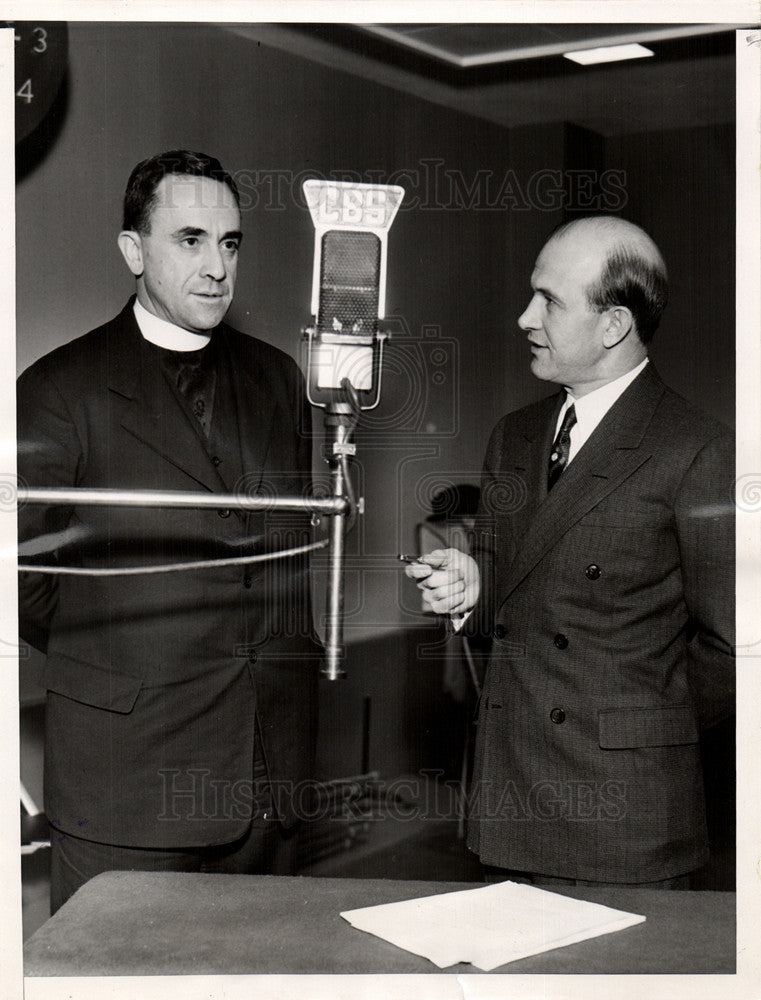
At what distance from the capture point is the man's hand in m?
1.40

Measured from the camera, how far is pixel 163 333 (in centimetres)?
150

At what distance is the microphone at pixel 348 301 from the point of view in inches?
53.7

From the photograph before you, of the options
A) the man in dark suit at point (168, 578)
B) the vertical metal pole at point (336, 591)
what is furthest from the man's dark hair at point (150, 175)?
the vertical metal pole at point (336, 591)

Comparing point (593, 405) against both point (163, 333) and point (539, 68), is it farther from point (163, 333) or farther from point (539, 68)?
point (163, 333)

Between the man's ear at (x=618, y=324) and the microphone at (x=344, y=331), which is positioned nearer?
the microphone at (x=344, y=331)

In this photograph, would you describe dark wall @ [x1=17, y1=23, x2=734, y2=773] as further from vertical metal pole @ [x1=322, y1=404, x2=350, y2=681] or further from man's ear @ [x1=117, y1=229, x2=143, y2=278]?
vertical metal pole @ [x1=322, y1=404, x2=350, y2=681]

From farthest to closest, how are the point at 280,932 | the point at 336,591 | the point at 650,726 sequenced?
the point at 650,726 → the point at 336,591 → the point at 280,932

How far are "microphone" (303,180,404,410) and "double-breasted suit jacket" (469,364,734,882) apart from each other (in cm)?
34

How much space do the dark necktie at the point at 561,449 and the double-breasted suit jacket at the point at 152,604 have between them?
1.30 ft

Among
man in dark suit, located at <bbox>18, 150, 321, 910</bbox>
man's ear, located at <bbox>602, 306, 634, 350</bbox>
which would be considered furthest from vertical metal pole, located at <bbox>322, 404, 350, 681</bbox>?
man's ear, located at <bbox>602, 306, 634, 350</bbox>

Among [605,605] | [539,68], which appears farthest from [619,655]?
[539,68]

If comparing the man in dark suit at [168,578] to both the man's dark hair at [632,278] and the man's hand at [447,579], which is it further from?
the man's dark hair at [632,278]

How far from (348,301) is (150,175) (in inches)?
15.2

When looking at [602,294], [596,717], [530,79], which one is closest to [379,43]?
[530,79]
